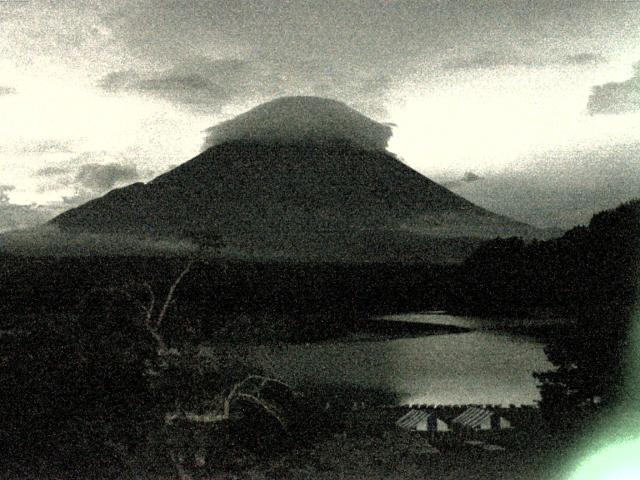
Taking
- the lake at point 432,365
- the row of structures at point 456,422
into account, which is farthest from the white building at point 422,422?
the lake at point 432,365

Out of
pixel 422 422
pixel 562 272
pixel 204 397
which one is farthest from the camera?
pixel 562 272

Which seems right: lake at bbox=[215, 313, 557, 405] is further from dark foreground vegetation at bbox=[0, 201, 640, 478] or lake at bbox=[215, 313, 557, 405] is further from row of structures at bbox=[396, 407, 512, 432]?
row of structures at bbox=[396, 407, 512, 432]

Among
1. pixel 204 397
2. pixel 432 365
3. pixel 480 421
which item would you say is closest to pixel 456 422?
pixel 480 421

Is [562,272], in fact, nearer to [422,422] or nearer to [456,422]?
[456,422]

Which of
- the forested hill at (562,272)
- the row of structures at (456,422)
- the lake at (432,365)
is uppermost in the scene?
the forested hill at (562,272)

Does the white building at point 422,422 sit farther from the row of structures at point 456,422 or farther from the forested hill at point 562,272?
the forested hill at point 562,272

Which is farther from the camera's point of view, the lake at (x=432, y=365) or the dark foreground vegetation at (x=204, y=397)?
the lake at (x=432, y=365)
